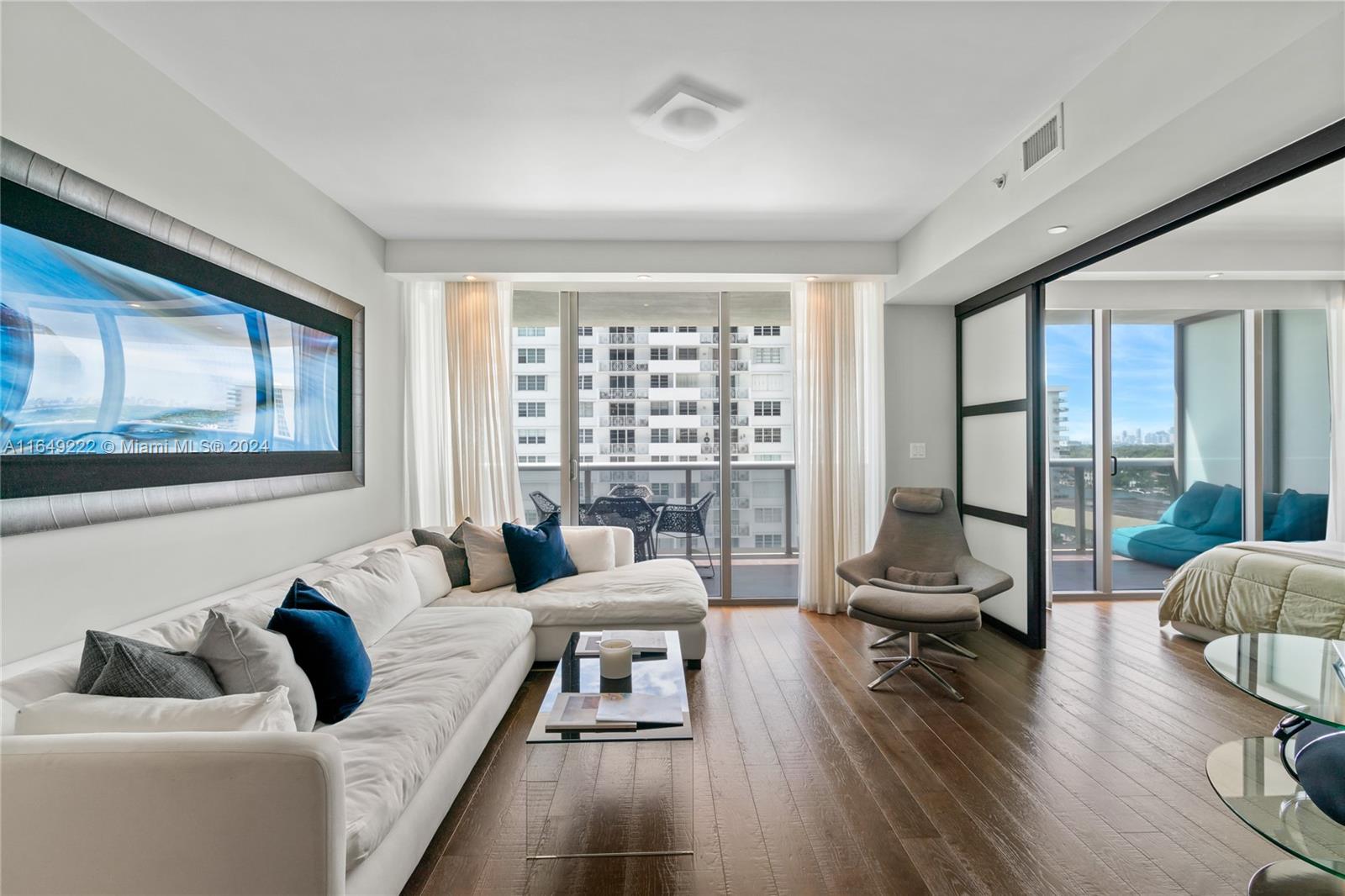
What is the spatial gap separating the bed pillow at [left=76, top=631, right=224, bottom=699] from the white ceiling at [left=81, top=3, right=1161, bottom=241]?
6.40 feet

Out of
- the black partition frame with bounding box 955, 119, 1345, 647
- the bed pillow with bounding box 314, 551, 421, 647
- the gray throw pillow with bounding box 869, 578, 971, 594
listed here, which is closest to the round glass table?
the gray throw pillow with bounding box 869, 578, 971, 594

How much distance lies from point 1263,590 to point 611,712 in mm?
3819

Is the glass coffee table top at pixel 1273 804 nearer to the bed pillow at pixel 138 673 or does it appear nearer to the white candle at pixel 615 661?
the white candle at pixel 615 661

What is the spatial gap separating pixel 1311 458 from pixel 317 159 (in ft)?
21.0

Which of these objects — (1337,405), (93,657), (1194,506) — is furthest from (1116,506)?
A: (93,657)

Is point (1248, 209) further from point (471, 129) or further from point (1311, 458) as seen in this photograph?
point (471, 129)

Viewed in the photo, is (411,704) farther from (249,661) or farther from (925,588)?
(925,588)

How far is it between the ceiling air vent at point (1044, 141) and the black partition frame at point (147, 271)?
345 centimetres

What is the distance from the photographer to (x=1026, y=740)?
106 inches

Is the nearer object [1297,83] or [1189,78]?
[1297,83]

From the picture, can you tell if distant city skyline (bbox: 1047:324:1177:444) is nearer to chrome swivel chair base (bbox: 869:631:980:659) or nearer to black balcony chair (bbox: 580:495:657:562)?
chrome swivel chair base (bbox: 869:631:980:659)

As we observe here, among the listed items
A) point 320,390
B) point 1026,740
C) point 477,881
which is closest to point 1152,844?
point 1026,740

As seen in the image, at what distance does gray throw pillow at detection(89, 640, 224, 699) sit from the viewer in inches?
61.6

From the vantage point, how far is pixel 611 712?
82.1 inches
